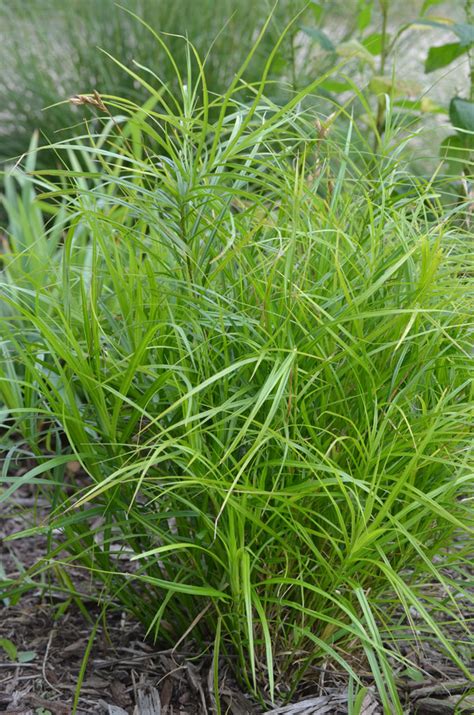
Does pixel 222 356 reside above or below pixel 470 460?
above

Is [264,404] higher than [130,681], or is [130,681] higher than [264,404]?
[264,404]

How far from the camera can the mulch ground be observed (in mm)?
1346

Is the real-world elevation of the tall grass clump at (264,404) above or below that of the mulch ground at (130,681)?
above

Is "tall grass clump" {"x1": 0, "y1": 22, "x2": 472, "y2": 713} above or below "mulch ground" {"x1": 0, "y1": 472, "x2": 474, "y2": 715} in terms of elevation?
above

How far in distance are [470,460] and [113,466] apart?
53 centimetres

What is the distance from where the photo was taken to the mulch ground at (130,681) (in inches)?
53.0

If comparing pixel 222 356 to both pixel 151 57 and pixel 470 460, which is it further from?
pixel 151 57

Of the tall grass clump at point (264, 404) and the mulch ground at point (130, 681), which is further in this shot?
the mulch ground at point (130, 681)

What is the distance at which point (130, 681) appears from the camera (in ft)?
4.77

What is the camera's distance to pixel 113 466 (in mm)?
1328

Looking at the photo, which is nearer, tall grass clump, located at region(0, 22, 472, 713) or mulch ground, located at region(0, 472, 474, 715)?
→ tall grass clump, located at region(0, 22, 472, 713)

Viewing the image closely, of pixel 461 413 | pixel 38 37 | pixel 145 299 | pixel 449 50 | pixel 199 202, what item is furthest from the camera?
pixel 38 37

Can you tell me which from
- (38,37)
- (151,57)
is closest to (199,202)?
(151,57)

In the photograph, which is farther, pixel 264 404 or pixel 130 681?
pixel 130 681
